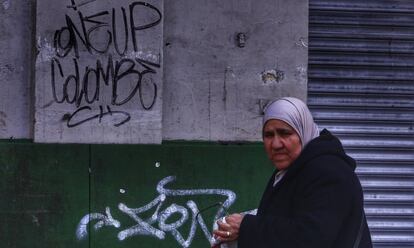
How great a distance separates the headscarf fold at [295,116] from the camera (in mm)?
3238

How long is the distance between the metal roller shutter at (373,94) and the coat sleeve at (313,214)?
361 centimetres

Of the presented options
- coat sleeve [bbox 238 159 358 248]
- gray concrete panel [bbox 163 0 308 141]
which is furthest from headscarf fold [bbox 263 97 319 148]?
gray concrete panel [bbox 163 0 308 141]

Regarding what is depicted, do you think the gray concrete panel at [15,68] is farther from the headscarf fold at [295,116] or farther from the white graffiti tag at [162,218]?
the headscarf fold at [295,116]

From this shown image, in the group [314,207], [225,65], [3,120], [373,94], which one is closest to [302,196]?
[314,207]

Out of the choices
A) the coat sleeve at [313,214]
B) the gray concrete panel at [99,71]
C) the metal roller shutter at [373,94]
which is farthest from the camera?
the metal roller shutter at [373,94]

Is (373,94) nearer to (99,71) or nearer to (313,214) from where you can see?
(99,71)

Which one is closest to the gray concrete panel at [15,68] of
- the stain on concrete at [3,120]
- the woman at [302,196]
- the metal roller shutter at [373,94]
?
the stain on concrete at [3,120]

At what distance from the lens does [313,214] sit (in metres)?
3.05

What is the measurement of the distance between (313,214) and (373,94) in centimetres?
391

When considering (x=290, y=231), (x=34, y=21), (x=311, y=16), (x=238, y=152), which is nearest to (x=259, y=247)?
(x=290, y=231)

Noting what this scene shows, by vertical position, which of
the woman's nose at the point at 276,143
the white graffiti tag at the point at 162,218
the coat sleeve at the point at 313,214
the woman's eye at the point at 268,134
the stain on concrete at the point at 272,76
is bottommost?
the white graffiti tag at the point at 162,218

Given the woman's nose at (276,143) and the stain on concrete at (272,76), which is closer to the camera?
the woman's nose at (276,143)

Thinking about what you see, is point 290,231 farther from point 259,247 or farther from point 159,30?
point 159,30

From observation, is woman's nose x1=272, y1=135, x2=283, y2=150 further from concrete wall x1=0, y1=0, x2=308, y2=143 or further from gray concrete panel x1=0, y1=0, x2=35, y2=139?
gray concrete panel x1=0, y1=0, x2=35, y2=139
